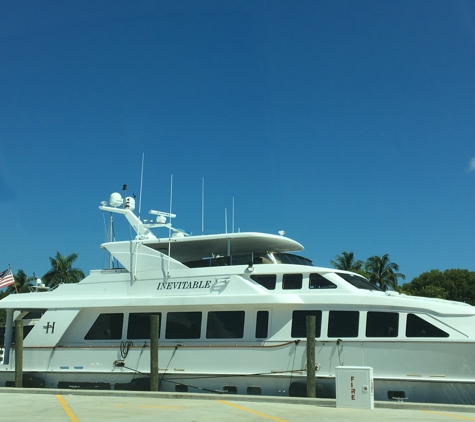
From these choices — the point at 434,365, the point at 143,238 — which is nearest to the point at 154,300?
the point at 143,238

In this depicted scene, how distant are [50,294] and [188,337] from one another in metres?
4.43

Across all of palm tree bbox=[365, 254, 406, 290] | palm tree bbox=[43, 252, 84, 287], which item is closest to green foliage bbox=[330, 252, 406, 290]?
palm tree bbox=[365, 254, 406, 290]

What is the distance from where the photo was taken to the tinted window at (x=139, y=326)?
15.5m

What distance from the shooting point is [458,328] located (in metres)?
12.9

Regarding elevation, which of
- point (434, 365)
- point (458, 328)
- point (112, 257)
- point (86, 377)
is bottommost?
point (86, 377)

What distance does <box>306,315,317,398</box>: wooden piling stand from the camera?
1310 cm

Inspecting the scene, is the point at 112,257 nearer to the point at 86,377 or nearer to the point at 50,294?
the point at 50,294

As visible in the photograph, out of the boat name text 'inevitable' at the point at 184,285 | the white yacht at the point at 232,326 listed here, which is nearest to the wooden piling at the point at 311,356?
the white yacht at the point at 232,326

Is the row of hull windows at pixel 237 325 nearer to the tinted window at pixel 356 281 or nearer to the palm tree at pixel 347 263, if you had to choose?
the tinted window at pixel 356 281

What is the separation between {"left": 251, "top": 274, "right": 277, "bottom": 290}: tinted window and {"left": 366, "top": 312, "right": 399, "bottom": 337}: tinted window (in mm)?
2558

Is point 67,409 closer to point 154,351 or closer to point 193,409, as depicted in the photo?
point 193,409

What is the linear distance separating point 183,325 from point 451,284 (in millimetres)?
39441

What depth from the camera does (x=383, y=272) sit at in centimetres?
5128

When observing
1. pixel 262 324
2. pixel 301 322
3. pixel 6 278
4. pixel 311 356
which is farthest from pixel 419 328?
pixel 6 278
